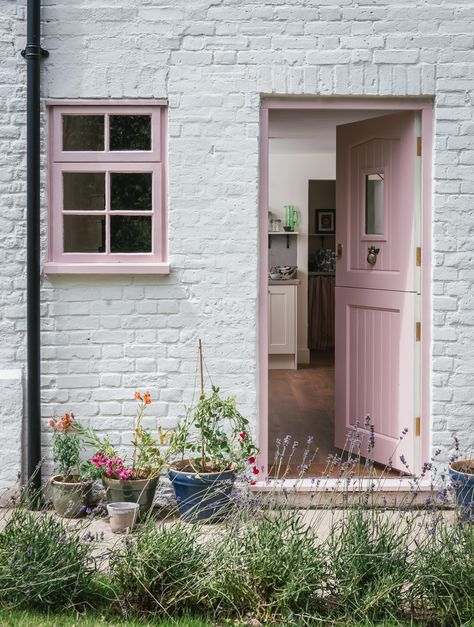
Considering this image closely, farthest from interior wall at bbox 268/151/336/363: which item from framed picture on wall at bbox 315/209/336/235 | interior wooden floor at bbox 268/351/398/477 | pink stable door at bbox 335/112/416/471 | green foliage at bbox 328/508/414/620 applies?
green foliage at bbox 328/508/414/620

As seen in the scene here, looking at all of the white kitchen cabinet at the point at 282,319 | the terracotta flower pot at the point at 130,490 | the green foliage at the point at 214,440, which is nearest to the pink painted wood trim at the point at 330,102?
the green foliage at the point at 214,440

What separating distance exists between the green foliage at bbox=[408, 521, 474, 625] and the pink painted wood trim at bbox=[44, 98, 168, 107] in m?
3.27

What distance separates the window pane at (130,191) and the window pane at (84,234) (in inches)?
5.9

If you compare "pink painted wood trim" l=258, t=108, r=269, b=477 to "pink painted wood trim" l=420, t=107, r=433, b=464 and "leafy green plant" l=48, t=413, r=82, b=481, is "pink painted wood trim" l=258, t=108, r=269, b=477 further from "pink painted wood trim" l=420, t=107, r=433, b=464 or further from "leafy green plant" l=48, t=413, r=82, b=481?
Result: "leafy green plant" l=48, t=413, r=82, b=481

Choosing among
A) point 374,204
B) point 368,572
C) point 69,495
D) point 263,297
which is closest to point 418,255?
point 374,204

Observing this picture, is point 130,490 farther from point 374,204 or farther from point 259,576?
point 374,204

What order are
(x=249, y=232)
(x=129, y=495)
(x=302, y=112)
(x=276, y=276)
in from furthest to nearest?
(x=276, y=276)
(x=302, y=112)
(x=249, y=232)
(x=129, y=495)

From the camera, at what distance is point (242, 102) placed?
Result: 6.22 meters

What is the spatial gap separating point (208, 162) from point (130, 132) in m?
0.54

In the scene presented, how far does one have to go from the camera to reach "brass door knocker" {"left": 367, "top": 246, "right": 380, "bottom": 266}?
7.00 meters

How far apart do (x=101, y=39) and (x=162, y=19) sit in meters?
0.40

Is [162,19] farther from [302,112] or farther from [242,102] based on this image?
[302,112]

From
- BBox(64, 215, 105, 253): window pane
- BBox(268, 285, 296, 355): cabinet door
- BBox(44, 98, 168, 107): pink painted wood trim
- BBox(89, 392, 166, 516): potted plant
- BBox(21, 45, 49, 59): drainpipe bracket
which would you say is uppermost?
BBox(21, 45, 49, 59): drainpipe bracket

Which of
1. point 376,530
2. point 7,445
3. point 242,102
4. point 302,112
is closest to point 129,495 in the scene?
point 7,445
